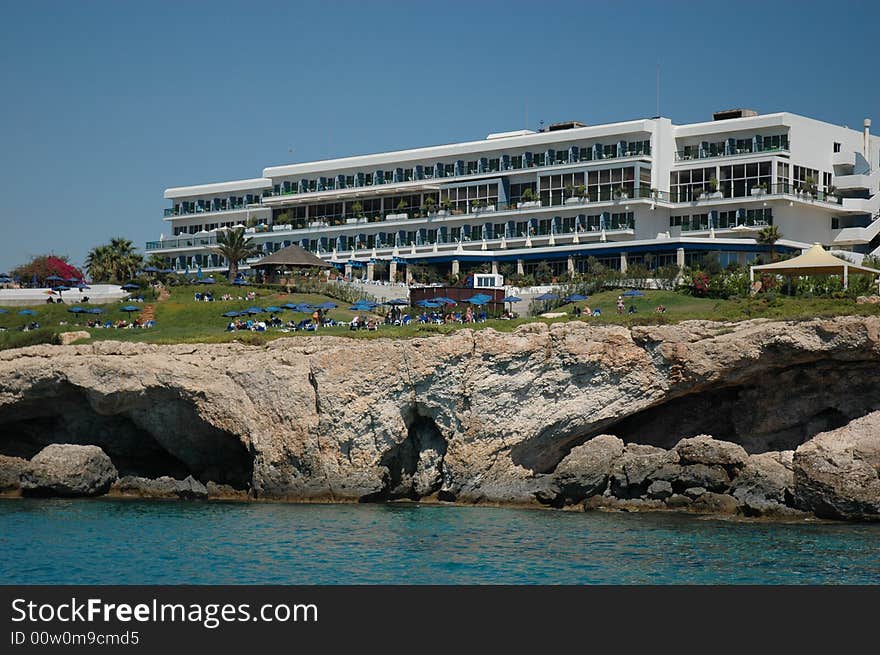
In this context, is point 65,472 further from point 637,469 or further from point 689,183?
point 689,183

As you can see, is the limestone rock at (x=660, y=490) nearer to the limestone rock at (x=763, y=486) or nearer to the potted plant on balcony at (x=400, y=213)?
the limestone rock at (x=763, y=486)

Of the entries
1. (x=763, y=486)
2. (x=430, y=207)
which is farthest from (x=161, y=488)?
(x=430, y=207)

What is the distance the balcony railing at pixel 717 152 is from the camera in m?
82.6

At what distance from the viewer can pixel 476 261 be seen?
292ft

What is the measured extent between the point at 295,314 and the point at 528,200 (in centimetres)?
2587

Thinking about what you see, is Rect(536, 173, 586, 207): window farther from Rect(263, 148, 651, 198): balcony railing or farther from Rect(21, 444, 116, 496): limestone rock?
Rect(21, 444, 116, 496): limestone rock

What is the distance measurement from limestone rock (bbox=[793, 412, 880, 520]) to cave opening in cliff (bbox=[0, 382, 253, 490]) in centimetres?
2227

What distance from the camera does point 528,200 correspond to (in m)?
91.7
